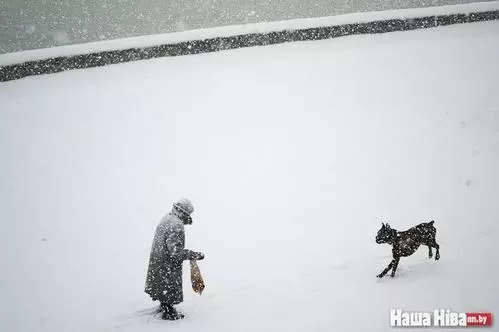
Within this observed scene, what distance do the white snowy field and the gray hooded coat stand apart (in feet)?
1.23

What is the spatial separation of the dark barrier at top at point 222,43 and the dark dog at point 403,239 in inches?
229

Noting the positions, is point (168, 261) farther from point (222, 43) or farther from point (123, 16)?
point (123, 16)

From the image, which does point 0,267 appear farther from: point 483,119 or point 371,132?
point 483,119

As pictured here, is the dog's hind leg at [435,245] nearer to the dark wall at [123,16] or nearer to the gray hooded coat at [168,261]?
the gray hooded coat at [168,261]

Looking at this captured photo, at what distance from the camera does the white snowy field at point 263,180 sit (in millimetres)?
5324

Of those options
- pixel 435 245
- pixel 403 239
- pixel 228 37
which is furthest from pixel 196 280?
pixel 228 37

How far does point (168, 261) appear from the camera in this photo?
478cm

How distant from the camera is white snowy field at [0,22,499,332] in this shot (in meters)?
5.32

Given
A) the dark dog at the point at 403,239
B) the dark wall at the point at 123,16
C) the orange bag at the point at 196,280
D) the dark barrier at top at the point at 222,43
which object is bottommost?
the orange bag at the point at 196,280

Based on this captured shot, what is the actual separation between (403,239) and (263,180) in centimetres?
294

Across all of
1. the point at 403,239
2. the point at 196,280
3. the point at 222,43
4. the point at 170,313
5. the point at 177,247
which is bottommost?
the point at 170,313

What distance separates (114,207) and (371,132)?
4544mm

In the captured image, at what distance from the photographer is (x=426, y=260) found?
563 cm

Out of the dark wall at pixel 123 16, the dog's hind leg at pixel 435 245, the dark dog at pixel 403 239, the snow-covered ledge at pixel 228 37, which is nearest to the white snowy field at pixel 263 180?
the dog's hind leg at pixel 435 245
